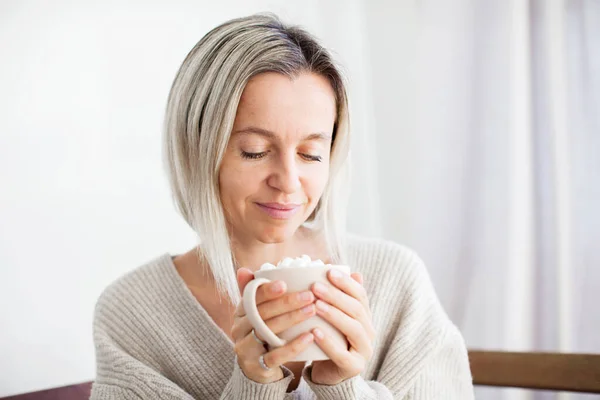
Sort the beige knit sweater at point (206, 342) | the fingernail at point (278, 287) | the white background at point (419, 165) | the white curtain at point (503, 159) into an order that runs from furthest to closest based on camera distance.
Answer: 1. the white curtain at point (503, 159)
2. the white background at point (419, 165)
3. the beige knit sweater at point (206, 342)
4. the fingernail at point (278, 287)

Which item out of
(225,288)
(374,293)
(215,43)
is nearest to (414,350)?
(374,293)

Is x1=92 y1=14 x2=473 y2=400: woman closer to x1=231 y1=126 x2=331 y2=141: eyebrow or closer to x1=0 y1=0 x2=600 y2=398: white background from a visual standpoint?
x1=231 y1=126 x2=331 y2=141: eyebrow

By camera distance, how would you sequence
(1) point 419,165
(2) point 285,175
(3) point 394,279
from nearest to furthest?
1. (2) point 285,175
2. (3) point 394,279
3. (1) point 419,165

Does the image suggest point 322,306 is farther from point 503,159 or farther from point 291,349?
point 503,159

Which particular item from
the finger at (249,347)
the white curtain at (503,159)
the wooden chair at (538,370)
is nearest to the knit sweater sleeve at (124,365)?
the finger at (249,347)

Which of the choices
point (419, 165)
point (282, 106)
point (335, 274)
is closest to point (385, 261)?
point (282, 106)

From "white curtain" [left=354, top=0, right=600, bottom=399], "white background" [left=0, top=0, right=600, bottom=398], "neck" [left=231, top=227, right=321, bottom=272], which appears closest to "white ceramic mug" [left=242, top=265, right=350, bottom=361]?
"neck" [left=231, top=227, right=321, bottom=272]

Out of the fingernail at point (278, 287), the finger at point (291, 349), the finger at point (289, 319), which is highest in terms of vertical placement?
the fingernail at point (278, 287)

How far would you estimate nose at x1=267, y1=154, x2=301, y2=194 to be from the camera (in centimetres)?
105

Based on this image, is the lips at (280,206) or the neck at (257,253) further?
the neck at (257,253)

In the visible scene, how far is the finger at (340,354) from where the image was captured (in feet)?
2.72

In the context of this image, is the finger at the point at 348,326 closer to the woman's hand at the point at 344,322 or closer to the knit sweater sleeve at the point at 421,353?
the woman's hand at the point at 344,322

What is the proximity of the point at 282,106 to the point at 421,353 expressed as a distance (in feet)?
1.61

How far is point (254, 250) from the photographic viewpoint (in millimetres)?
1258
